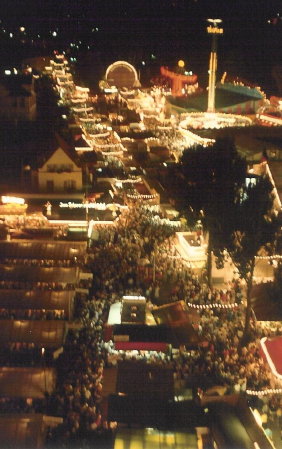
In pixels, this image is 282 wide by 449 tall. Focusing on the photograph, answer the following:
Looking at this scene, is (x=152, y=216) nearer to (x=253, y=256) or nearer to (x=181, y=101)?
(x=253, y=256)

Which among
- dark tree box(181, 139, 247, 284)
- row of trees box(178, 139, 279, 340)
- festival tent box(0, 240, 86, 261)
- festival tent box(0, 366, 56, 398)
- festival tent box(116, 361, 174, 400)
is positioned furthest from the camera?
festival tent box(0, 240, 86, 261)

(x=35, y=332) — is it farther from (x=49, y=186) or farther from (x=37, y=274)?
(x=49, y=186)

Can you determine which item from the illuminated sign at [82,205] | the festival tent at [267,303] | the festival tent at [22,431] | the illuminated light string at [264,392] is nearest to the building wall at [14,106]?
the illuminated sign at [82,205]

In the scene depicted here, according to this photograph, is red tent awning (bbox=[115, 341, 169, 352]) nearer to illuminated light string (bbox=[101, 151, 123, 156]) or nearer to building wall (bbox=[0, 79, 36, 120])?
illuminated light string (bbox=[101, 151, 123, 156])

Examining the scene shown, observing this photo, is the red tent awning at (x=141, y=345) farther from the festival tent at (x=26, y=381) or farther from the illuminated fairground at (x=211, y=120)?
the illuminated fairground at (x=211, y=120)

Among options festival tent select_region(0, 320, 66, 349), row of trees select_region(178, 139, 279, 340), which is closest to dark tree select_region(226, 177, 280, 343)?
row of trees select_region(178, 139, 279, 340)
